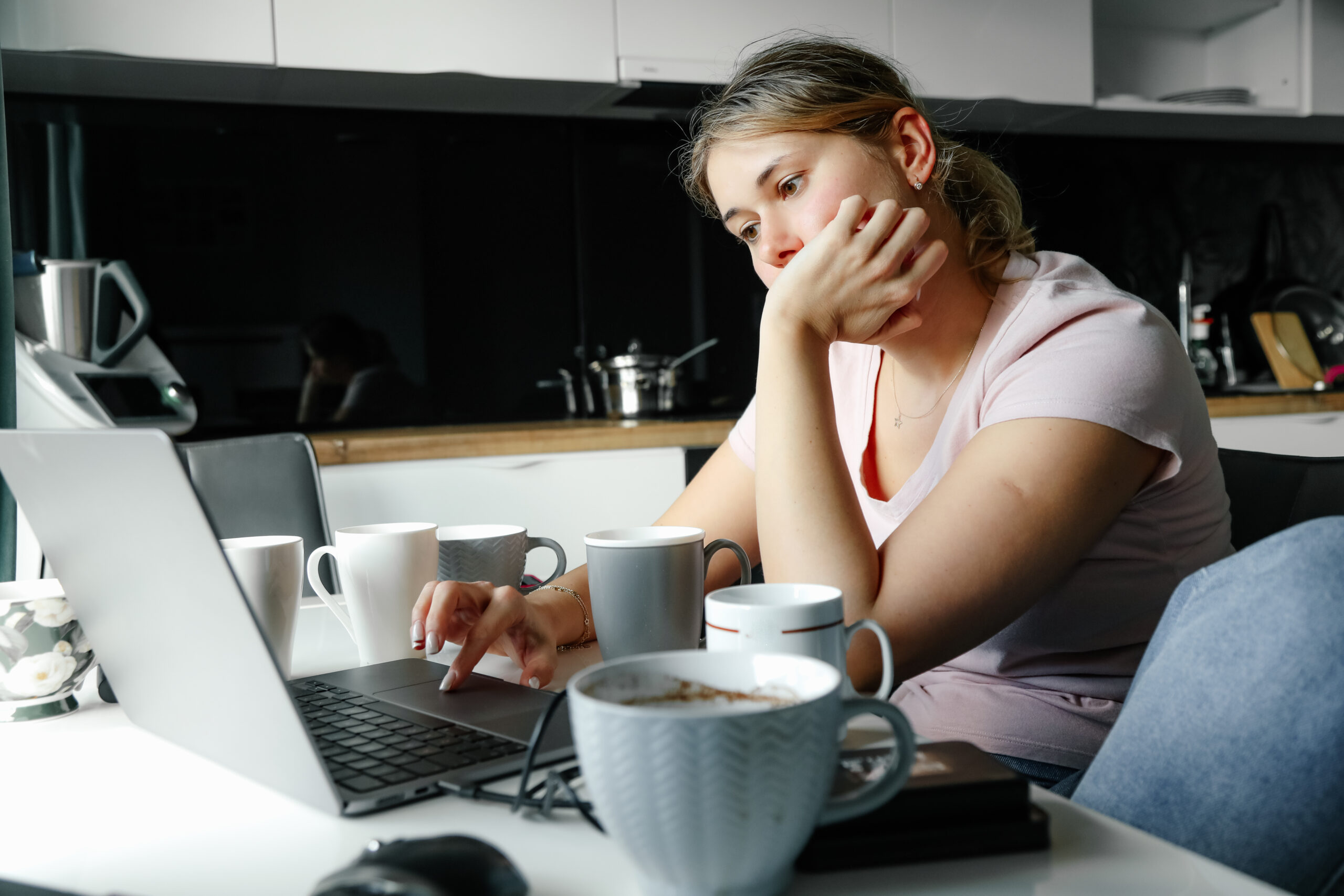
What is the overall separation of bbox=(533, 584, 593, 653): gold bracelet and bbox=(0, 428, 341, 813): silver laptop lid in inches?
13.6

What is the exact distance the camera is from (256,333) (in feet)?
8.77

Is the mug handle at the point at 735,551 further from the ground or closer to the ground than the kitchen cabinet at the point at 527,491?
further from the ground

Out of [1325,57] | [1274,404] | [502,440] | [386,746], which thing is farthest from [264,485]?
[1325,57]

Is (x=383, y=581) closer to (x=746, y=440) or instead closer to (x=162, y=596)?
(x=162, y=596)

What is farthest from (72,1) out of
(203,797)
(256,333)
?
(203,797)

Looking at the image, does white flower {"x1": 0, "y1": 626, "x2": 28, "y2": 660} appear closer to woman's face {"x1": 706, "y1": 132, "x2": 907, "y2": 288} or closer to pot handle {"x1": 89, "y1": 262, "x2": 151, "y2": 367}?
woman's face {"x1": 706, "y1": 132, "x2": 907, "y2": 288}

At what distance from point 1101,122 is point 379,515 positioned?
2346 mm

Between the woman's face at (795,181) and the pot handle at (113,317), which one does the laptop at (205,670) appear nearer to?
the woman's face at (795,181)

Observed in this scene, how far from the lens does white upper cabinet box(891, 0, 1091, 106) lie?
111 inches

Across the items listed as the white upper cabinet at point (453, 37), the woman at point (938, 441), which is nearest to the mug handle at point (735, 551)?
the woman at point (938, 441)

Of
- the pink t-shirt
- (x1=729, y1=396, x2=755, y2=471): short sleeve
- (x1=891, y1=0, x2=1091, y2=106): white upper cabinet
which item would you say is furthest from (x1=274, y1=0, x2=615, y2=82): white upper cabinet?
the pink t-shirt

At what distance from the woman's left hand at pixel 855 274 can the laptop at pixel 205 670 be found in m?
0.41

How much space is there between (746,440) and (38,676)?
0.74 meters

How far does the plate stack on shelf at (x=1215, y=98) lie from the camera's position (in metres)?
3.12
